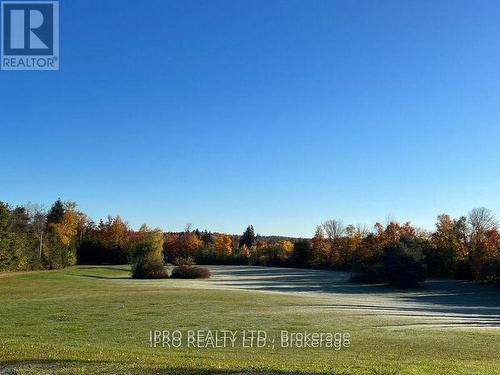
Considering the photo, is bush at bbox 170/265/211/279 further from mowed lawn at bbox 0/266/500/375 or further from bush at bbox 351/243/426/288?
mowed lawn at bbox 0/266/500/375

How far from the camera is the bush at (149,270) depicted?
7431 centimetres

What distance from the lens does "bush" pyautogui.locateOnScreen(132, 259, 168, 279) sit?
74.3 m

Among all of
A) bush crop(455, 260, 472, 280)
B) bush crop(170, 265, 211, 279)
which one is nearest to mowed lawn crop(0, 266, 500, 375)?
bush crop(170, 265, 211, 279)

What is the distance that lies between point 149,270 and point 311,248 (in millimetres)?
50787

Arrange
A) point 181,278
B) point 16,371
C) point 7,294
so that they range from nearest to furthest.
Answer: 1. point 16,371
2. point 7,294
3. point 181,278

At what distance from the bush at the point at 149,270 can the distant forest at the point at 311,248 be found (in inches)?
634

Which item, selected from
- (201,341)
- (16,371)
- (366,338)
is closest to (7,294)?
(201,341)

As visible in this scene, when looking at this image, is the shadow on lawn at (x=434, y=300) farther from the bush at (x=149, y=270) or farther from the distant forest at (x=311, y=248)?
the bush at (x=149, y=270)

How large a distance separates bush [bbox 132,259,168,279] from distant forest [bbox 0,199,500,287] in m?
16.1

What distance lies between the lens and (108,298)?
3772 centimetres

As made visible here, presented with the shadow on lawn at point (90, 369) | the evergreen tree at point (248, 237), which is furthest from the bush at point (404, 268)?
the evergreen tree at point (248, 237)

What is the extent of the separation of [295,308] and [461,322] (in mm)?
10396

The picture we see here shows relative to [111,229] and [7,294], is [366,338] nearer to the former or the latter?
[7,294]

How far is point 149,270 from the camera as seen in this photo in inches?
2938
